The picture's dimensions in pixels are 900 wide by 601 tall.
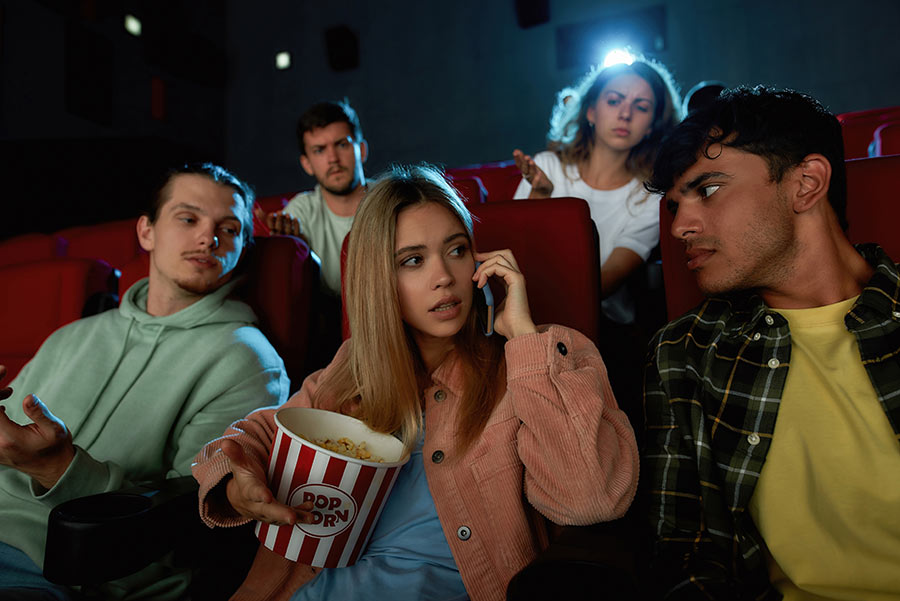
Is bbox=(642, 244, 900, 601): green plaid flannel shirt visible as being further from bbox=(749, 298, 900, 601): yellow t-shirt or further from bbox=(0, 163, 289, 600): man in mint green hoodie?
bbox=(0, 163, 289, 600): man in mint green hoodie

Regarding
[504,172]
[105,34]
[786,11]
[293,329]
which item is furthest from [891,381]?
[105,34]

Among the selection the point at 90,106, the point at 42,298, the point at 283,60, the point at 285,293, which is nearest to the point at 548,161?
the point at 285,293

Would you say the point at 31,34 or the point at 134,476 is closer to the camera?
the point at 134,476

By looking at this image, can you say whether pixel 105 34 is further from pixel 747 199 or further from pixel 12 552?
pixel 747 199

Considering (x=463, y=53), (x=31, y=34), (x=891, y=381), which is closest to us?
(x=891, y=381)

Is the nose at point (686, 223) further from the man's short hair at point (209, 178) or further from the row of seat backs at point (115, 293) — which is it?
the man's short hair at point (209, 178)

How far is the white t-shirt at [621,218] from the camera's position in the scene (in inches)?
70.2

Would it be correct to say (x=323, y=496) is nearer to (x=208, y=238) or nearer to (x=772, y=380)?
(x=772, y=380)

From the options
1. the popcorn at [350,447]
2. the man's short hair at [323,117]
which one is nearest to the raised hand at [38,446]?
the popcorn at [350,447]

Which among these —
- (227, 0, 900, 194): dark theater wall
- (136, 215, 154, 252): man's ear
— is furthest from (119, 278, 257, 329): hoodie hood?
(227, 0, 900, 194): dark theater wall

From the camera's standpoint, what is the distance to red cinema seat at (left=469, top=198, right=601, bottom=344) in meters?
1.20

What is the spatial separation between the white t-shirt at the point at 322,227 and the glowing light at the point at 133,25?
10.2 feet

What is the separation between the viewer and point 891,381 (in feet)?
2.76

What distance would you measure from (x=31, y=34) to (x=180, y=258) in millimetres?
3415
